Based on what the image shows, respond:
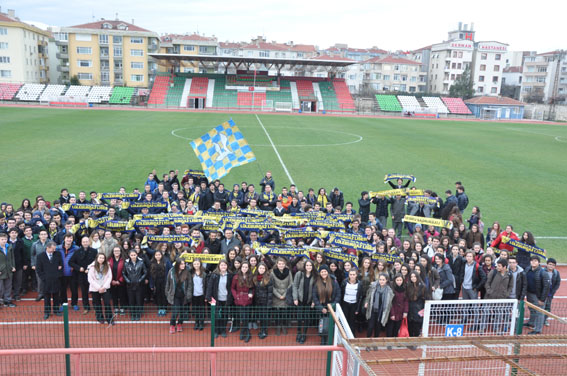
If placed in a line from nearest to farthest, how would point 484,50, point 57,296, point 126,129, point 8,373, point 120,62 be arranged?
point 8,373 → point 57,296 → point 126,129 → point 120,62 → point 484,50

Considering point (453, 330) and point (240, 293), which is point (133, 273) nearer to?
point (240, 293)

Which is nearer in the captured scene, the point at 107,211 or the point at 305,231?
the point at 305,231

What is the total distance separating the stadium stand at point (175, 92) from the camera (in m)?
62.5

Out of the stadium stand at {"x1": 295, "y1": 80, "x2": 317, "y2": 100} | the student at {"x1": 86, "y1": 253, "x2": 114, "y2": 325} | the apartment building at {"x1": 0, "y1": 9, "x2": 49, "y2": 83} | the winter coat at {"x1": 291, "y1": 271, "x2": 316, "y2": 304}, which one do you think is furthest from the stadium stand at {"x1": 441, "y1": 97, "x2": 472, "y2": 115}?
the apartment building at {"x1": 0, "y1": 9, "x2": 49, "y2": 83}

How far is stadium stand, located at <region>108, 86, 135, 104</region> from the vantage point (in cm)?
6266

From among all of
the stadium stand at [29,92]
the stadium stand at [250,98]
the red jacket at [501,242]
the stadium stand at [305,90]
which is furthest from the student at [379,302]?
the stadium stand at [29,92]

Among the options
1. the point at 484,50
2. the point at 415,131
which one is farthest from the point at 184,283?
the point at 484,50

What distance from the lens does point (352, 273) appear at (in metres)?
7.66

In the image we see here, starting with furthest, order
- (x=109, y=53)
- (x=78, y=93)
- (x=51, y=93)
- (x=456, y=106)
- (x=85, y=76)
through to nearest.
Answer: (x=109, y=53) → (x=85, y=76) → (x=456, y=106) → (x=78, y=93) → (x=51, y=93)

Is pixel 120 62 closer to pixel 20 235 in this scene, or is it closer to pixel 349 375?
pixel 20 235

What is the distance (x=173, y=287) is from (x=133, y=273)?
89 centimetres

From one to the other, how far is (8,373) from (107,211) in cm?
550

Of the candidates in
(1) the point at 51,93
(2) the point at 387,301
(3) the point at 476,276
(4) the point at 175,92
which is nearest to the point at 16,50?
(1) the point at 51,93

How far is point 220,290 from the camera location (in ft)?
25.5
